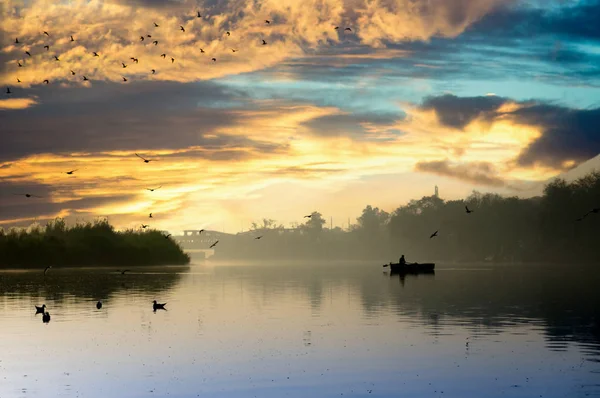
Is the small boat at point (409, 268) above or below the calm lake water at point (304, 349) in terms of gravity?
above

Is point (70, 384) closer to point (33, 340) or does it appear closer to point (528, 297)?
point (33, 340)

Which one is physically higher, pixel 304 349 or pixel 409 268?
pixel 409 268

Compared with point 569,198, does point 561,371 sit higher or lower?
lower

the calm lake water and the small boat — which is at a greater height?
the small boat

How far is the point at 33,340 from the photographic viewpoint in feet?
151

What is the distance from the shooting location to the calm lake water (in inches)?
1256

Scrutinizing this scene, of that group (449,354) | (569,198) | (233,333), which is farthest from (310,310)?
(569,198)

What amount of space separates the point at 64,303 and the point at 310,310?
2244 cm

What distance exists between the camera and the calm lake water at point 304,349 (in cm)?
3191

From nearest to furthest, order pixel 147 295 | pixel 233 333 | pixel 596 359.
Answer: pixel 596 359, pixel 233 333, pixel 147 295

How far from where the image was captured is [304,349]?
42.2 m

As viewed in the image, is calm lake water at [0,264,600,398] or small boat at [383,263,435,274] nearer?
calm lake water at [0,264,600,398]

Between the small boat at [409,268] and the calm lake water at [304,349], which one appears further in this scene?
the small boat at [409,268]

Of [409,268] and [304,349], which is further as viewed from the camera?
[409,268]
